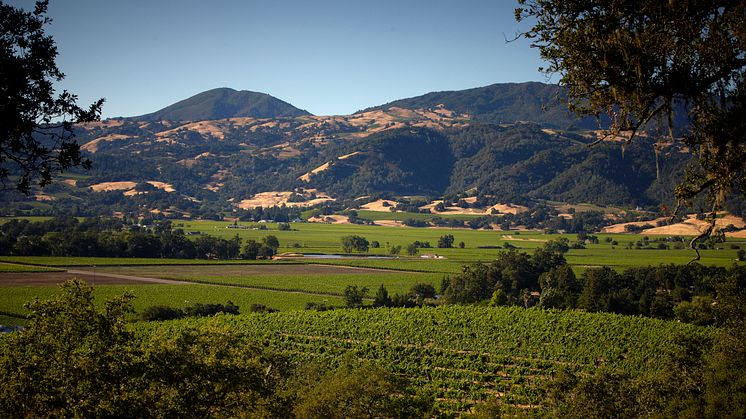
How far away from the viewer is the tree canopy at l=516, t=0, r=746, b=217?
1050 centimetres

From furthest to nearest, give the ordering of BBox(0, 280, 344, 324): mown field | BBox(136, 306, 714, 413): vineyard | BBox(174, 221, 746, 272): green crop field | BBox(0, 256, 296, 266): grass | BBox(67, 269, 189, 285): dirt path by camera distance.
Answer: BBox(174, 221, 746, 272): green crop field → BBox(0, 256, 296, 266): grass → BBox(67, 269, 189, 285): dirt path → BBox(0, 280, 344, 324): mown field → BBox(136, 306, 714, 413): vineyard

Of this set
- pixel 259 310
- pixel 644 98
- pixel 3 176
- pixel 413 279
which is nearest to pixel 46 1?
pixel 3 176

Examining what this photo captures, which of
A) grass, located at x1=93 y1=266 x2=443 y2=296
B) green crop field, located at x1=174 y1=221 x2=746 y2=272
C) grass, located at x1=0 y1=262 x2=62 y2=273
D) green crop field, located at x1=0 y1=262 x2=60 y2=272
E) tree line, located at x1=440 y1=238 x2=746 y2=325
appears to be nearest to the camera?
tree line, located at x1=440 y1=238 x2=746 y2=325

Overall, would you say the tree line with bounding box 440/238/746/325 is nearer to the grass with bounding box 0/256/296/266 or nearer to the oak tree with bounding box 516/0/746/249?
the grass with bounding box 0/256/296/266

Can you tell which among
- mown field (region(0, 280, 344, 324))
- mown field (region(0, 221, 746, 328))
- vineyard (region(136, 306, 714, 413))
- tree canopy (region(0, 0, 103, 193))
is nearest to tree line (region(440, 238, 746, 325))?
mown field (region(0, 221, 746, 328))

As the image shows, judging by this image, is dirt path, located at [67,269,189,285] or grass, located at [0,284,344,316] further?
dirt path, located at [67,269,189,285]

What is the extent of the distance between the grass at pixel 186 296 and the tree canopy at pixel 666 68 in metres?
66.0

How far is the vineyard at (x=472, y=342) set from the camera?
45.0m

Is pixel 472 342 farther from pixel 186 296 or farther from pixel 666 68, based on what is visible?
pixel 666 68

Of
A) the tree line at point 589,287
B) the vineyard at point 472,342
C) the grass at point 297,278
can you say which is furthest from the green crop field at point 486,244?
the vineyard at point 472,342

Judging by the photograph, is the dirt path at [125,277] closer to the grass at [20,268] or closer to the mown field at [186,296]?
the grass at [20,268]

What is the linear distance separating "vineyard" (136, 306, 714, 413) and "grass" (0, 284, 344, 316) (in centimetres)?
1370

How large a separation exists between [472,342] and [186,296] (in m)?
40.7

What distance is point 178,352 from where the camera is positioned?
1730 centimetres
